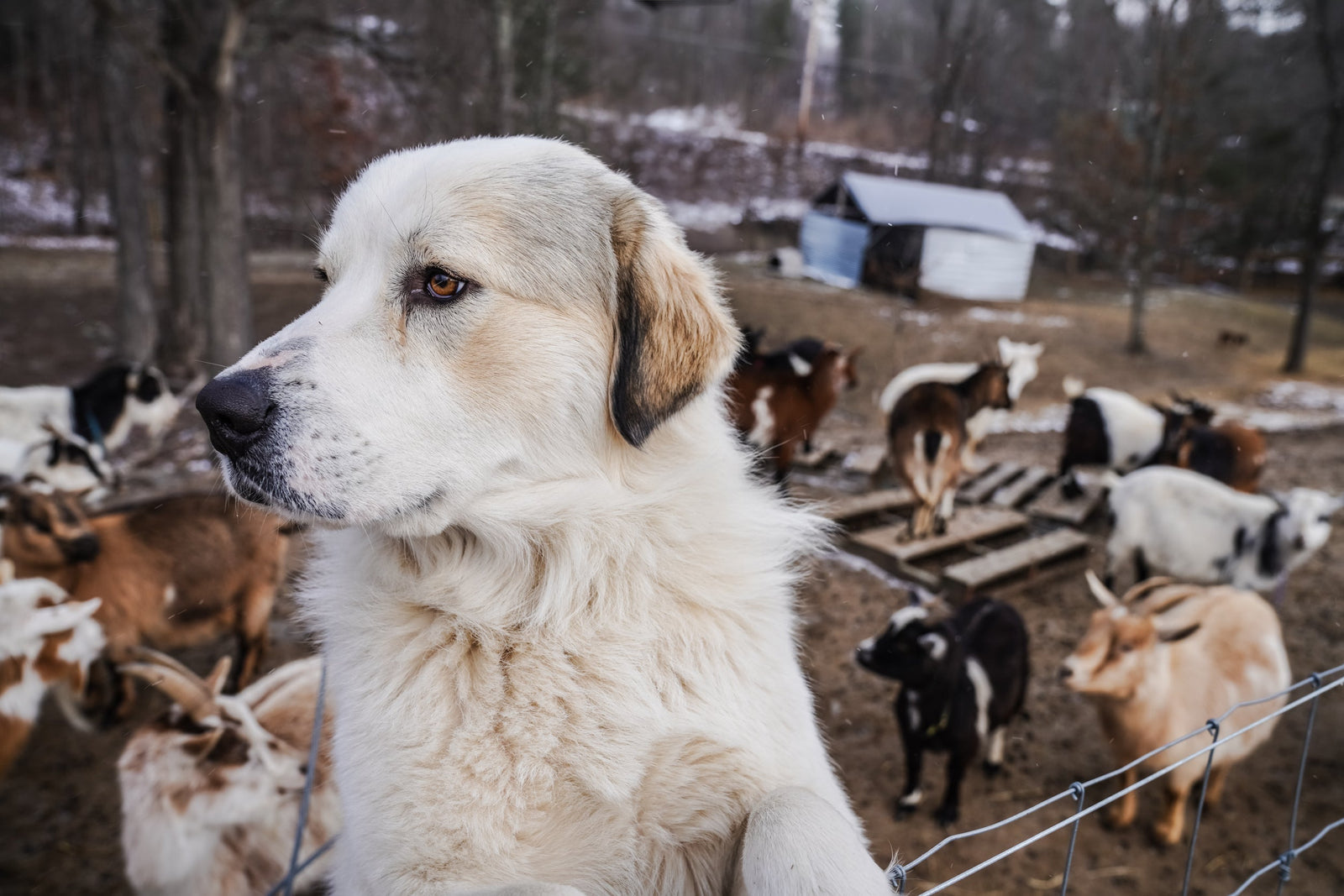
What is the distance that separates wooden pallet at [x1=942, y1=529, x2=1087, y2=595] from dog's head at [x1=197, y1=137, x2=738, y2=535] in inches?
148

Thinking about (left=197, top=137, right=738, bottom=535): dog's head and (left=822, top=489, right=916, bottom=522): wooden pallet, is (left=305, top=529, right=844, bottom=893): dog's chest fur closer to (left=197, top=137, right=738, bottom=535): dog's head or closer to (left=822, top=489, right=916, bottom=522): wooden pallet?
(left=197, top=137, right=738, bottom=535): dog's head

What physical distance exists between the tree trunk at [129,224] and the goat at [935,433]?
8418 millimetres

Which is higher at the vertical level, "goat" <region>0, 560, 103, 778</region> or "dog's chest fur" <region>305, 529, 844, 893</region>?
"dog's chest fur" <region>305, 529, 844, 893</region>

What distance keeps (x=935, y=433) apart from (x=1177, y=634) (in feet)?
7.38

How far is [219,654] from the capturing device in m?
4.29

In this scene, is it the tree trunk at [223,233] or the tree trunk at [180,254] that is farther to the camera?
the tree trunk at [180,254]

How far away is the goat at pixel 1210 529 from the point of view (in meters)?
4.50

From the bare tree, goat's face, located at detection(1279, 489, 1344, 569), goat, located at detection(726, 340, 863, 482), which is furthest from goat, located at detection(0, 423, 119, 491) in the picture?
the bare tree

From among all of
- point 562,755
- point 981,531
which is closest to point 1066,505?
point 981,531

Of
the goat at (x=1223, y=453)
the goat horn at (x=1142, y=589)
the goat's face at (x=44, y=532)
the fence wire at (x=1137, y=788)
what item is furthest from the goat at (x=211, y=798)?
the goat at (x=1223, y=453)

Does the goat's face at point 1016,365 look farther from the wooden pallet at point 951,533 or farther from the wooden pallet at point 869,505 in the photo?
the wooden pallet at point 869,505

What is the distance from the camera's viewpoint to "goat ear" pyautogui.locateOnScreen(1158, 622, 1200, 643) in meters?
3.24

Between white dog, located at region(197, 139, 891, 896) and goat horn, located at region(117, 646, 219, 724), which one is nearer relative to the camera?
white dog, located at region(197, 139, 891, 896)

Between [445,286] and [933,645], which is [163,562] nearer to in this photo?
[445,286]
